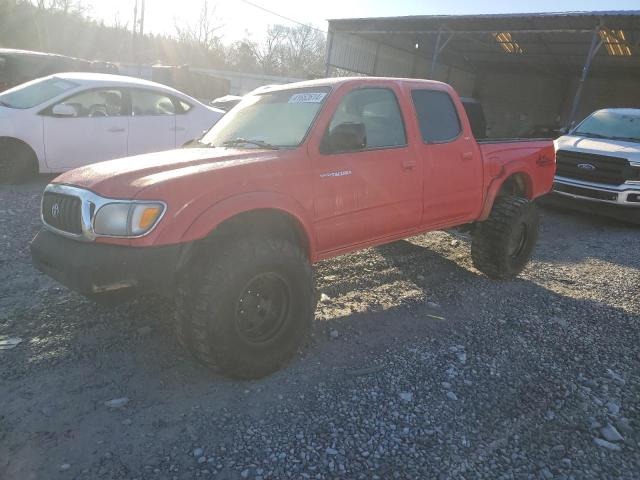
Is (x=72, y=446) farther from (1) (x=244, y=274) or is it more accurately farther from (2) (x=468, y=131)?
(2) (x=468, y=131)

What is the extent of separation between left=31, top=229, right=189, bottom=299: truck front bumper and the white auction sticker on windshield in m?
1.56

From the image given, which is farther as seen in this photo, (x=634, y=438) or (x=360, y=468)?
(x=634, y=438)

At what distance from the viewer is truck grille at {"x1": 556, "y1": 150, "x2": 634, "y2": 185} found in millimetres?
7512

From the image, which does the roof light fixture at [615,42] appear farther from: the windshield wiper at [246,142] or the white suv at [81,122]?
the windshield wiper at [246,142]

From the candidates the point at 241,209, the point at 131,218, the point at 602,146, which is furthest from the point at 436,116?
the point at 602,146

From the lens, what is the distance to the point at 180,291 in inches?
108

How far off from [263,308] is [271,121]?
1498 mm

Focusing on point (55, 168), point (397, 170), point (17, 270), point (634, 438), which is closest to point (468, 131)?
point (397, 170)

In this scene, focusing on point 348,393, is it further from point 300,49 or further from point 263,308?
point 300,49

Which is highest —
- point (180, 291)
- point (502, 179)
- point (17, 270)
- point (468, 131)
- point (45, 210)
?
point (468, 131)

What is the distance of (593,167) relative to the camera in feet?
25.7

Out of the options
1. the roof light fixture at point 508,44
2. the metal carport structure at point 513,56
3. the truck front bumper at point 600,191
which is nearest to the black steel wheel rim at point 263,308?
the truck front bumper at point 600,191

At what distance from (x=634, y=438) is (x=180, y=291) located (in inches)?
104

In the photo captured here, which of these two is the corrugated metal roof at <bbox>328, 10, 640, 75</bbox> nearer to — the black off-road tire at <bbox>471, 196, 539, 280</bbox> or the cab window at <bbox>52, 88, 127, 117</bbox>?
the black off-road tire at <bbox>471, 196, 539, 280</bbox>
